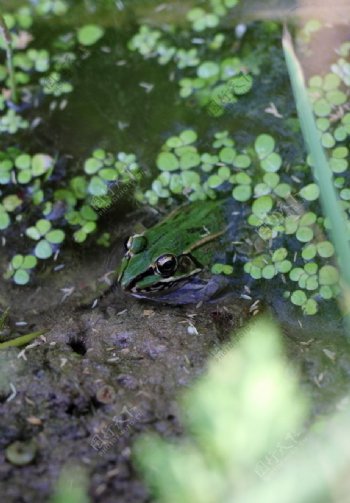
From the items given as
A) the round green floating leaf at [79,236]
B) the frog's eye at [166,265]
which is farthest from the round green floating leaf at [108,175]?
the frog's eye at [166,265]

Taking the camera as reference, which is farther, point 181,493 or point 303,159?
point 303,159

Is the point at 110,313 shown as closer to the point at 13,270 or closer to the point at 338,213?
the point at 13,270

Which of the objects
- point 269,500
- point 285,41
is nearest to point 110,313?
point 285,41

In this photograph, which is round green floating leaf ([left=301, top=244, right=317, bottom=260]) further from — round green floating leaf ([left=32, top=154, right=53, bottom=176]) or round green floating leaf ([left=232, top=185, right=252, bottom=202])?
round green floating leaf ([left=32, top=154, right=53, bottom=176])

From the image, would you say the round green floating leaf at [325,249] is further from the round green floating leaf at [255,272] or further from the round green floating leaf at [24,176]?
the round green floating leaf at [24,176]

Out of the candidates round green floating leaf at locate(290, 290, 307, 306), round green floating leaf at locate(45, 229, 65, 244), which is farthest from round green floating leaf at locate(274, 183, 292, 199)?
round green floating leaf at locate(45, 229, 65, 244)

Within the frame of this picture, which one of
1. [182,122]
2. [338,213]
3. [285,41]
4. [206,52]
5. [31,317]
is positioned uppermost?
[285,41]

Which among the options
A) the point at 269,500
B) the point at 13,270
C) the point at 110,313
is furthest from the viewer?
the point at 13,270
